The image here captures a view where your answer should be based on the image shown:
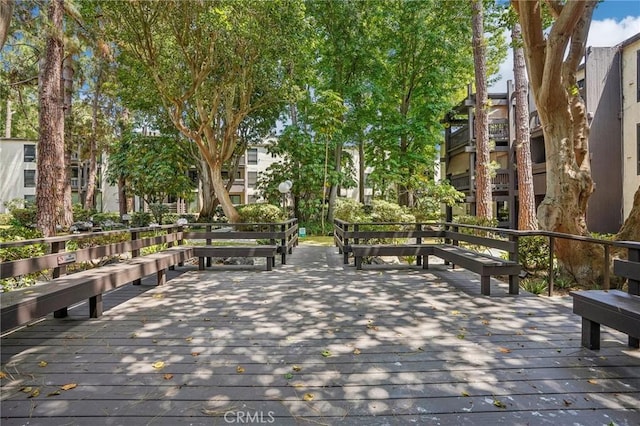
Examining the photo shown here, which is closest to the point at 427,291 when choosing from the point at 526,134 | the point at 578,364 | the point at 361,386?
the point at 578,364

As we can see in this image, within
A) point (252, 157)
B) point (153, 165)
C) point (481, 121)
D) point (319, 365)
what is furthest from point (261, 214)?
point (252, 157)

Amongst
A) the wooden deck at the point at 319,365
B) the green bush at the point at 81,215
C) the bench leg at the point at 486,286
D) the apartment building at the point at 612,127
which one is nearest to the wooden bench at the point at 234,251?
the wooden deck at the point at 319,365

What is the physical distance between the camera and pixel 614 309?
2693mm

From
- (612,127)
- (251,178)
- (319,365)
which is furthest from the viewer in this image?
(251,178)

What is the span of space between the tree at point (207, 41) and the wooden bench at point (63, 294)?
301 inches

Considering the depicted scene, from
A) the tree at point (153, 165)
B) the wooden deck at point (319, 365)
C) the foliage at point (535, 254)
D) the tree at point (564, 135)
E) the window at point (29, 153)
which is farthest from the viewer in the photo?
the window at point (29, 153)

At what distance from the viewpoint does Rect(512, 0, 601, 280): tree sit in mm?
5887

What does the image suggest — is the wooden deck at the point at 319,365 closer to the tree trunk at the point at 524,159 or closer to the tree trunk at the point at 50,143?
the tree trunk at the point at 524,159

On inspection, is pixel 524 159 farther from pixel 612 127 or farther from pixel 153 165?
pixel 153 165

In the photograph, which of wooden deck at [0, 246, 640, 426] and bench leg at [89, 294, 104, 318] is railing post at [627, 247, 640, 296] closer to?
wooden deck at [0, 246, 640, 426]

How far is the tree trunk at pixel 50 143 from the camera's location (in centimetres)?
928

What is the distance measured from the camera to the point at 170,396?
7.70 feet

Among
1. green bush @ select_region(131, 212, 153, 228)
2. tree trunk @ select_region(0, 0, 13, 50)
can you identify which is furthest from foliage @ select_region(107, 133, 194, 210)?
tree trunk @ select_region(0, 0, 13, 50)

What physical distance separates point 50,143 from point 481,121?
1351 centimetres
